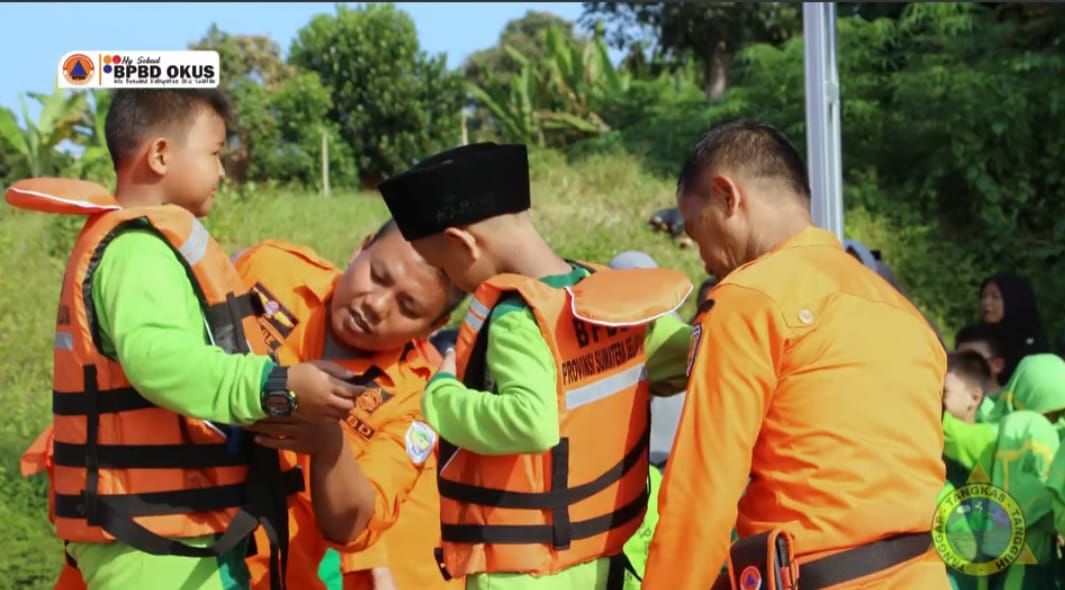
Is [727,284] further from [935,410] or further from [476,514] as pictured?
[476,514]

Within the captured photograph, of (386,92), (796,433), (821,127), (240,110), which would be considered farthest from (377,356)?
(386,92)

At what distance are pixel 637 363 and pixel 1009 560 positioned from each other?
2877 millimetres

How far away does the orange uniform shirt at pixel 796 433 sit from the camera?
2.49 metres

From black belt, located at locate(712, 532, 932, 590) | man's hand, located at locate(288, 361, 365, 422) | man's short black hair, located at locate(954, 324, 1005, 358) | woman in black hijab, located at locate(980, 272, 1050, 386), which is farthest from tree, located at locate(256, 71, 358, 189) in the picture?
black belt, located at locate(712, 532, 932, 590)

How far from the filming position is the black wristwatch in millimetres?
2545

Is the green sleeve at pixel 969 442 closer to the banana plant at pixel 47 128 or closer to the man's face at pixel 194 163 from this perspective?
the man's face at pixel 194 163

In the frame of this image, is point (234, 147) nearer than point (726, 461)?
No

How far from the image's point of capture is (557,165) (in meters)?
17.7

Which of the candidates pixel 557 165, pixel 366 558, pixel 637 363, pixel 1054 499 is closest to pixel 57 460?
pixel 366 558

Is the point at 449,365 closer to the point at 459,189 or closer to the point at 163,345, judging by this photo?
the point at 459,189

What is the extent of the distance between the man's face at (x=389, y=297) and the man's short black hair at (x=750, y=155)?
2.62ft

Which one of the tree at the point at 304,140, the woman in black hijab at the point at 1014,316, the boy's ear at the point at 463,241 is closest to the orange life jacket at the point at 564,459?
the boy's ear at the point at 463,241

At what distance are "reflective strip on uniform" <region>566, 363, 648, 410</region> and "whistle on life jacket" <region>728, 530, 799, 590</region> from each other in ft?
1.40

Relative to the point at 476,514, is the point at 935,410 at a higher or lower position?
higher
